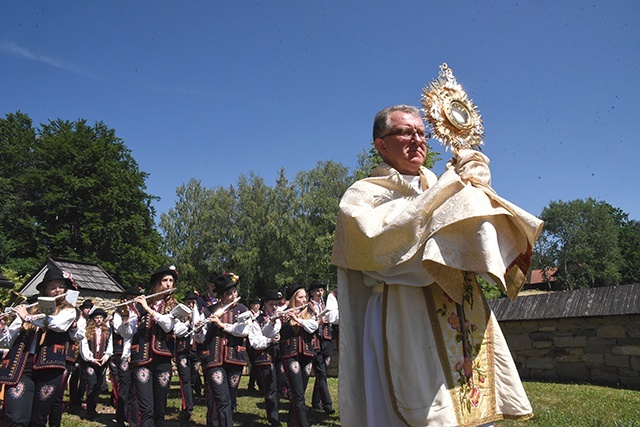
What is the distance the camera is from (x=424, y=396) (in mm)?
2078

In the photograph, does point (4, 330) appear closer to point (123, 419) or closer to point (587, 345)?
point (123, 419)

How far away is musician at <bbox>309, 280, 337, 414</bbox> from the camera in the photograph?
8688 millimetres

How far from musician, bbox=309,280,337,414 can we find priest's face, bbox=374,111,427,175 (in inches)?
260

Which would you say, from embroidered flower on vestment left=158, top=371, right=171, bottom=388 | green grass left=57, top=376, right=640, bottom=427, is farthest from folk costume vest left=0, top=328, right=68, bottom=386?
green grass left=57, top=376, right=640, bottom=427

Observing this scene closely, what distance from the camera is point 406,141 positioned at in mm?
2594

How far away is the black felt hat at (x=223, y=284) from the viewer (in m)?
7.82

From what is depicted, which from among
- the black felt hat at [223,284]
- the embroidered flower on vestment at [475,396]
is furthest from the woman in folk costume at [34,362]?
the embroidered flower on vestment at [475,396]

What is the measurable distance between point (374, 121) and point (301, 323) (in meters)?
6.21

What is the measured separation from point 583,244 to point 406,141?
62989 mm

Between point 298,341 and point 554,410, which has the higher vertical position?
point 298,341

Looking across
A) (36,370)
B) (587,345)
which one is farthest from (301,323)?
(587,345)

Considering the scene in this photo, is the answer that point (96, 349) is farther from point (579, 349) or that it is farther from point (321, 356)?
point (579, 349)

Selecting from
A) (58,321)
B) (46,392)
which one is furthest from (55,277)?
(46,392)

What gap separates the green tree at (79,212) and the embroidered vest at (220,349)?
75.6 ft
